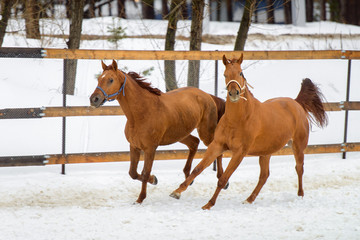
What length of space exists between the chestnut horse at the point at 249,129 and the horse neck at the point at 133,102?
91cm

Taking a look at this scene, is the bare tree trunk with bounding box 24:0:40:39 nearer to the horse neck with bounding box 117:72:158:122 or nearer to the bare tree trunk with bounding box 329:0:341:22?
the horse neck with bounding box 117:72:158:122

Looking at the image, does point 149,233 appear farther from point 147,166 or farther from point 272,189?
point 272,189

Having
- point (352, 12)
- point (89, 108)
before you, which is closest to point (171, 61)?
point (89, 108)

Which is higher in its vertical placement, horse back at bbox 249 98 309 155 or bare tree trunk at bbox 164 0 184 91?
bare tree trunk at bbox 164 0 184 91

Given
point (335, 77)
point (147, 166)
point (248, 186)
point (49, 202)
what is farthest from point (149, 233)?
point (335, 77)

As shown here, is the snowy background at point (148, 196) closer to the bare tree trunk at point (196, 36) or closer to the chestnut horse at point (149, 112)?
the chestnut horse at point (149, 112)

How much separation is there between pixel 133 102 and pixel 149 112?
23 centimetres

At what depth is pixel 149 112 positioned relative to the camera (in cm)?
599

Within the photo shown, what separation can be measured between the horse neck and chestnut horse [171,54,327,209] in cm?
91

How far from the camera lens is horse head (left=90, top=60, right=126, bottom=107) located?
220 inches

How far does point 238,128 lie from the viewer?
566cm

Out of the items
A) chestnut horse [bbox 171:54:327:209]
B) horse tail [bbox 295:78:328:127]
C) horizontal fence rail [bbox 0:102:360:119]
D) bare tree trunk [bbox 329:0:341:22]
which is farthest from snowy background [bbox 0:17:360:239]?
bare tree trunk [bbox 329:0:341:22]

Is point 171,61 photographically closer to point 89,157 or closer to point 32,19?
point 89,157

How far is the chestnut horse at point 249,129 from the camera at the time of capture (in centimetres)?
559
